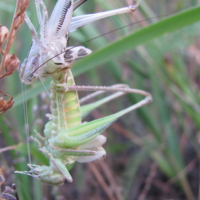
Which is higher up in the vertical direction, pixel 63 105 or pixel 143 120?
pixel 63 105

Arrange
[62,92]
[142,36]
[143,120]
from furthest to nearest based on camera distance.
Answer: [143,120] < [142,36] < [62,92]

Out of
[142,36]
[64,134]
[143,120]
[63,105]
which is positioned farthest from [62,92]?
[143,120]

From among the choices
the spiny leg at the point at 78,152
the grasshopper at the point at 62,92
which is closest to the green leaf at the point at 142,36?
the grasshopper at the point at 62,92

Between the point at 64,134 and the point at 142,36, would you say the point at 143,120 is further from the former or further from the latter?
the point at 64,134

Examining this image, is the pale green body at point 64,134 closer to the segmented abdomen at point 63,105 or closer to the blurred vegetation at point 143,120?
the segmented abdomen at point 63,105

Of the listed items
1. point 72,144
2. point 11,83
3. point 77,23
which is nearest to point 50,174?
point 72,144

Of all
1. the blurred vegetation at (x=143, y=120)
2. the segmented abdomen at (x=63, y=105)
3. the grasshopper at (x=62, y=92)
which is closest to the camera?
the grasshopper at (x=62, y=92)

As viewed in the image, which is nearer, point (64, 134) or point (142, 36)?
point (64, 134)

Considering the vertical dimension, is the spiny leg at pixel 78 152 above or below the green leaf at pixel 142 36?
below

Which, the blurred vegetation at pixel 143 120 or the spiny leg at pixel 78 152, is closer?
the spiny leg at pixel 78 152
